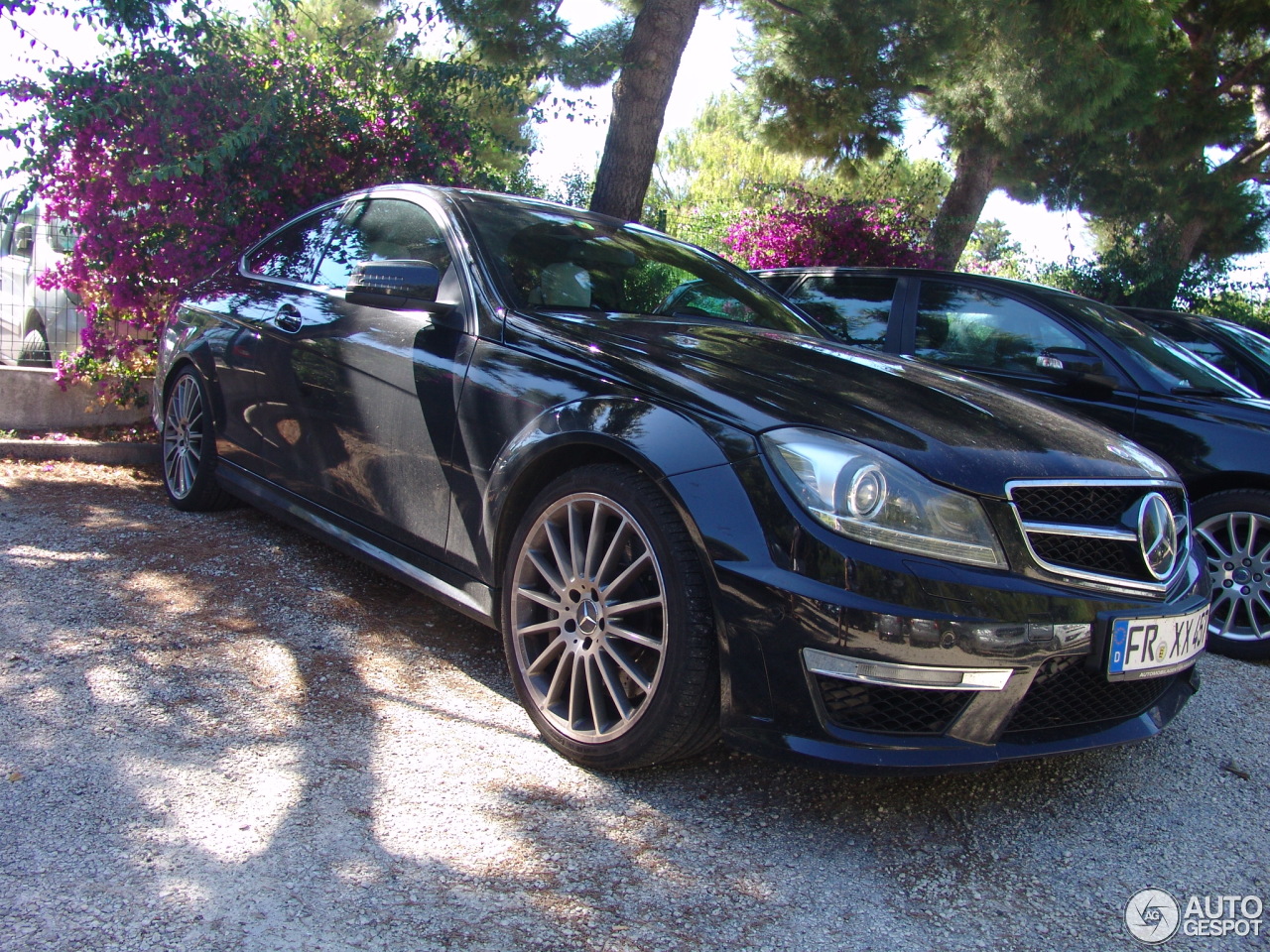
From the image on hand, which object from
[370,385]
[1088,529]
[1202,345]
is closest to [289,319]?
[370,385]

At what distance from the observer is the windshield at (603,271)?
11.1 feet

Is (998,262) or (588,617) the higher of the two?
(998,262)

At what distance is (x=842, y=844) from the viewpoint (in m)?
2.47

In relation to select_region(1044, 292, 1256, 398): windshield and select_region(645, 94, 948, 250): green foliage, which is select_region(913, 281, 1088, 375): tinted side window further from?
select_region(645, 94, 948, 250): green foliage

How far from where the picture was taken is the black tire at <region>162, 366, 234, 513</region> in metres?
4.61

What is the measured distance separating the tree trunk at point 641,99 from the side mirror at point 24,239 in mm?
4089

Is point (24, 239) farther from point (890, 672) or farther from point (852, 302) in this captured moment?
point (890, 672)

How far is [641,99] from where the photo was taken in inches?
307

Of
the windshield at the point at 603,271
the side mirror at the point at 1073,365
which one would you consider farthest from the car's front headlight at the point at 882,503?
the side mirror at the point at 1073,365

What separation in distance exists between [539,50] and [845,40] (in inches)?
135

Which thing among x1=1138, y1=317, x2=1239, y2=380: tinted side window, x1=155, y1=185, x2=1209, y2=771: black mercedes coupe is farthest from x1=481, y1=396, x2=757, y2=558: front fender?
x1=1138, y1=317, x2=1239, y2=380: tinted side window

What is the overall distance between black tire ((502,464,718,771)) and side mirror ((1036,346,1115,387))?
3.08m

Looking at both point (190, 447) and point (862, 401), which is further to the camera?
point (190, 447)

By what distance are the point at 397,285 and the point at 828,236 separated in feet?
28.7
